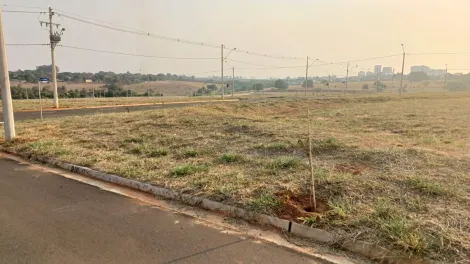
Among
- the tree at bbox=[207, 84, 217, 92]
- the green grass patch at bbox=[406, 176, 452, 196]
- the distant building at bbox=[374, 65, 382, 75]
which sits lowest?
the green grass patch at bbox=[406, 176, 452, 196]

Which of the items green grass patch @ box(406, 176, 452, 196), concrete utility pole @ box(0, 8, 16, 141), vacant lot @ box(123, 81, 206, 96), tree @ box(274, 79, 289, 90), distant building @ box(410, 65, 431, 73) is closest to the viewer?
green grass patch @ box(406, 176, 452, 196)

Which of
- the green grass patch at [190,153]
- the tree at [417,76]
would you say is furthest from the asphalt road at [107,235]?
the tree at [417,76]

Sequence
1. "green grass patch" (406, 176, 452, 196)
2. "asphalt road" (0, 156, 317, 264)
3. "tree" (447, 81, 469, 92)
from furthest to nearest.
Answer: "tree" (447, 81, 469, 92)
"green grass patch" (406, 176, 452, 196)
"asphalt road" (0, 156, 317, 264)

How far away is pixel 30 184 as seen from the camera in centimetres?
602

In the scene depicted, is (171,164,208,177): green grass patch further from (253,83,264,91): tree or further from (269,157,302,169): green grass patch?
(253,83,264,91): tree

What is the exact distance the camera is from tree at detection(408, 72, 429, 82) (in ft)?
289

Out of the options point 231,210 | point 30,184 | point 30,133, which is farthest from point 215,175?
point 30,133

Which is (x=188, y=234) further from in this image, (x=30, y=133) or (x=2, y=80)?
(x=30, y=133)

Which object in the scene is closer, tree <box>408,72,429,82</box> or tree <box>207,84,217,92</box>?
tree <box>207,84,217,92</box>

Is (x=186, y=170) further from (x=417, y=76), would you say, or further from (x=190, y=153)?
(x=417, y=76)

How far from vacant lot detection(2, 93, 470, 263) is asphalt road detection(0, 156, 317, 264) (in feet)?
2.52

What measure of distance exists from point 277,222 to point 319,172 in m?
1.85

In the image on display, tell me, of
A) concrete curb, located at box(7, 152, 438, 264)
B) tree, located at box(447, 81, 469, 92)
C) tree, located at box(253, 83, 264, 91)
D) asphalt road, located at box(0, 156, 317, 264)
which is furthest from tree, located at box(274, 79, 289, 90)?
asphalt road, located at box(0, 156, 317, 264)

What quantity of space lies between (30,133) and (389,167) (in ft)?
36.1
